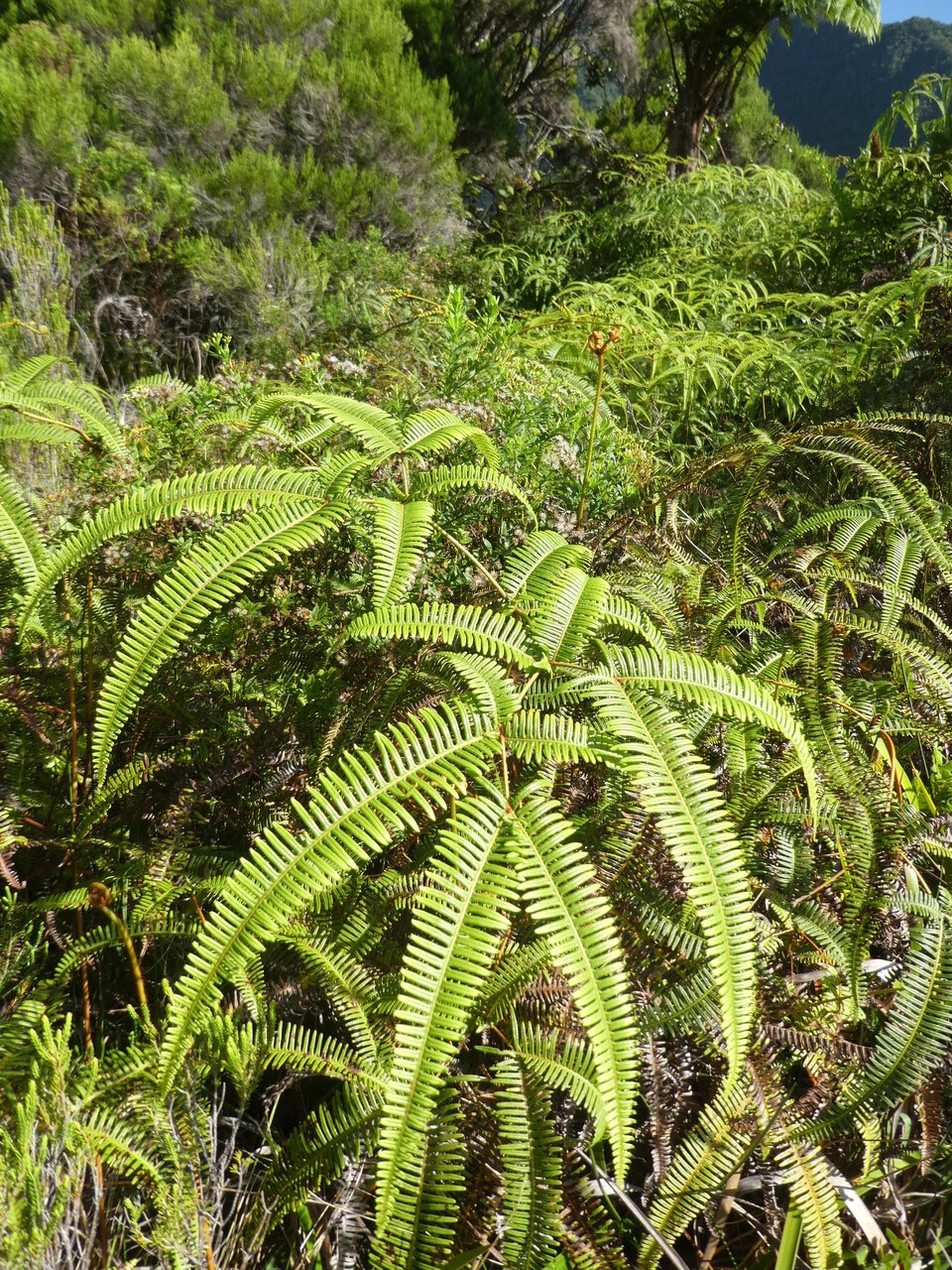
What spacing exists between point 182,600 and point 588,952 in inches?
33.2

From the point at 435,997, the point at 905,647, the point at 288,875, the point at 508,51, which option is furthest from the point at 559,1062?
the point at 508,51

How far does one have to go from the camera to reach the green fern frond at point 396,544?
4.53ft

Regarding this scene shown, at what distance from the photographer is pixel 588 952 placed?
981 mm

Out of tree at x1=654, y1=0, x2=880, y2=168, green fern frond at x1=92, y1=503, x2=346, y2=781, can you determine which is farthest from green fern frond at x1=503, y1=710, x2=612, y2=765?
tree at x1=654, y1=0, x2=880, y2=168

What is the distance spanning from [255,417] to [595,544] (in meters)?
1.02

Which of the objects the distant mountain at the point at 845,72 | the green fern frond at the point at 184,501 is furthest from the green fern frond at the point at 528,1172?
the distant mountain at the point at 845,72

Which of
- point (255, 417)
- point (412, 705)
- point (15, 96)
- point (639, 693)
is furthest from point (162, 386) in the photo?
point (15, 96)

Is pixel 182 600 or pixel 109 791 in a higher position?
pixel 182 600

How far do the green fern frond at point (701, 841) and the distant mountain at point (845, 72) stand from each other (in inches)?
1666

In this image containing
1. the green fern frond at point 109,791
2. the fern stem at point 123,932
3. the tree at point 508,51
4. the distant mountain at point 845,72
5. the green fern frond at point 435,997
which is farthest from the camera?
the distant mountain at point 845,72

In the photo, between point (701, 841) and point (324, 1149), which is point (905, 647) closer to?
point (701, 841)

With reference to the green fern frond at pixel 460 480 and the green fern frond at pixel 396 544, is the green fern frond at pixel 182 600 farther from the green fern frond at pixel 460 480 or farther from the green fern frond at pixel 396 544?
the green fern frond at pixel 460 480

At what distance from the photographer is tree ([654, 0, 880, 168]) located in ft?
24.7

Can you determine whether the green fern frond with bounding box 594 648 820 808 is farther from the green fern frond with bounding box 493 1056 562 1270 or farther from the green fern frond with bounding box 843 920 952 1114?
the green fern frond with bounding box 493 1056 562 1270
